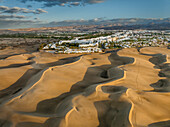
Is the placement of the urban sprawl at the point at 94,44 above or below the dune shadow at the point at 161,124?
below

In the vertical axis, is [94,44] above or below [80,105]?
below

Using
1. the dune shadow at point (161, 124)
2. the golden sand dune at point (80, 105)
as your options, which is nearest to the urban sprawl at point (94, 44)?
the golden sand dune at point (80, 105)

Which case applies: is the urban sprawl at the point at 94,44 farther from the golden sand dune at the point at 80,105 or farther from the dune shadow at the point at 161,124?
the dune shadow at the point at 161,124

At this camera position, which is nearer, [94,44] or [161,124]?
[161,124]

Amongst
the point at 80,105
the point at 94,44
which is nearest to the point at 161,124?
the point at 80,105

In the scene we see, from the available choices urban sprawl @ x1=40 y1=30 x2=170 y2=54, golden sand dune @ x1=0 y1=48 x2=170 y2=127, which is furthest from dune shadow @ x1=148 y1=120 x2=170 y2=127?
urban sprawl @ x1=40 y1=30 x2=170 y2=54

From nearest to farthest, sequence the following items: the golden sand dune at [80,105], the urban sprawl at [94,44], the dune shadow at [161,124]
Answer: the dune shadow at [161,124] → the golden sand dune at [80,105] → the urban sprawl at [94,44]

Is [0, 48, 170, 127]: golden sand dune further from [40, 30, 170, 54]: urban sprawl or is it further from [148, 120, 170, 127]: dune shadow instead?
[40, 30, 170, 54]: urban sprawl

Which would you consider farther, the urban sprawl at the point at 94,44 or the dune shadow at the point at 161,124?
the urban sprawl at the point at 94,44

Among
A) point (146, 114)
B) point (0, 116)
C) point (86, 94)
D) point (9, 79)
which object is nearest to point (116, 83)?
point (86, 94)

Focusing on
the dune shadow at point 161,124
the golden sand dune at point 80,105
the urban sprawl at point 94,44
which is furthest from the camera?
the urban sprawl at point 94,44

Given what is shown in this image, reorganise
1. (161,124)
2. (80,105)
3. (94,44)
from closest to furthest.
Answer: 1. (161,124)
2. (80,105)
3. (94,44)

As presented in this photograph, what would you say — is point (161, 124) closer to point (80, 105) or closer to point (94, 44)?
point (80, 105)

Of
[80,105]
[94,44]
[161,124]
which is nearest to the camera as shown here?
[161,124]
